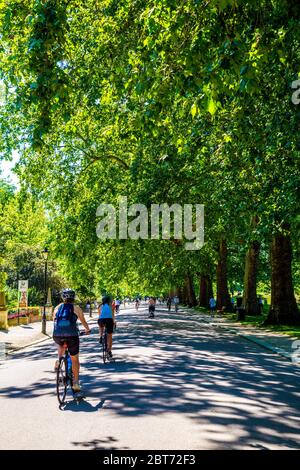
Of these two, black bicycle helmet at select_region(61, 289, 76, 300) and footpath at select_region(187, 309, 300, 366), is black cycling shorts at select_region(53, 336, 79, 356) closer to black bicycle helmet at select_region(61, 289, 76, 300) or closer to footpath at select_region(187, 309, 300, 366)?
black bicycle helmet at select_region(61, 289, 76, 300)

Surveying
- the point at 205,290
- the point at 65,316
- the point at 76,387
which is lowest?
the point at 76,387

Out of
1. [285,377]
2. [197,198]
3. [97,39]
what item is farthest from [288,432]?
[197,198]

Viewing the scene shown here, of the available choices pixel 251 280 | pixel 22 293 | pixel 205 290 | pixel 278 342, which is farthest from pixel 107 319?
pixel 205 290

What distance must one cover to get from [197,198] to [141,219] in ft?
11.7

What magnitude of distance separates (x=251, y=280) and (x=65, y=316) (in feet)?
92.4

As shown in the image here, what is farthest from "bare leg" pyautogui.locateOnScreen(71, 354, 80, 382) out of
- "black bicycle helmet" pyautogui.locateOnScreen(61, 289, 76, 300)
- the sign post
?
the sign post

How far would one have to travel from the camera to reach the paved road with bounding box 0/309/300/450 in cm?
608

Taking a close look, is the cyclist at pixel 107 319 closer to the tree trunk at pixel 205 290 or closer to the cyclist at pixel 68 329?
the cyclist at pixel 68 329

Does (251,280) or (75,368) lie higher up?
(251,280)

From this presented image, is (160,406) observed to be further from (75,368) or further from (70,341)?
(70,341)

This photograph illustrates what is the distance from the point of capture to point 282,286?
86.0 ft

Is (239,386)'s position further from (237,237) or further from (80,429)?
(237,237)

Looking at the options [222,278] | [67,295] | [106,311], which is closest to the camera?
[67,295]

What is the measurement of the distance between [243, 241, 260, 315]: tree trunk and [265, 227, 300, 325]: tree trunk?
825cm
